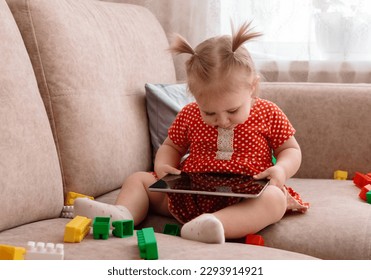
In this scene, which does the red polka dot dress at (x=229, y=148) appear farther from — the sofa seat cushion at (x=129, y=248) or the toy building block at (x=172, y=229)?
the sofa seat cushion at (x=129, y=248)

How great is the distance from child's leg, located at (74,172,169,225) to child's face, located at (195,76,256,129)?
0.26 m

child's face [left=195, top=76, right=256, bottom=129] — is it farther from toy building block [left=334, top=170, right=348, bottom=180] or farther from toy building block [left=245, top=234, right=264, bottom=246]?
toy building block [left=334, top=170, right=348, bottom=180]

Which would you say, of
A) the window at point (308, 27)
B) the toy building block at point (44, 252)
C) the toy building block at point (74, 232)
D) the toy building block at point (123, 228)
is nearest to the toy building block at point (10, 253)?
the toy building block at point (44, 252)

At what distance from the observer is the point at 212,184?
158 cm

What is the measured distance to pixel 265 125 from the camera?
1.79m

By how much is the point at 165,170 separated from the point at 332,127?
76 centimetres

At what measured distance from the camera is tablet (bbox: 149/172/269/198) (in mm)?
1487

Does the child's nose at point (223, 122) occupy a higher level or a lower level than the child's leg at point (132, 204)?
higher

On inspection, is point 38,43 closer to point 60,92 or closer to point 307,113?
point 60,92

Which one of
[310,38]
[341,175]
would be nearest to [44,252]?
[341,175]

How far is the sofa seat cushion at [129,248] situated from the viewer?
1.26 meters

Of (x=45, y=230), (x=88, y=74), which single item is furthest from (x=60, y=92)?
(x=45, y=230)

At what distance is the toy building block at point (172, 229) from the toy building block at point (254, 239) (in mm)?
176

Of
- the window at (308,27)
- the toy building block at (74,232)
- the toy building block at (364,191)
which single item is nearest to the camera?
the toy building block at (74,232)
